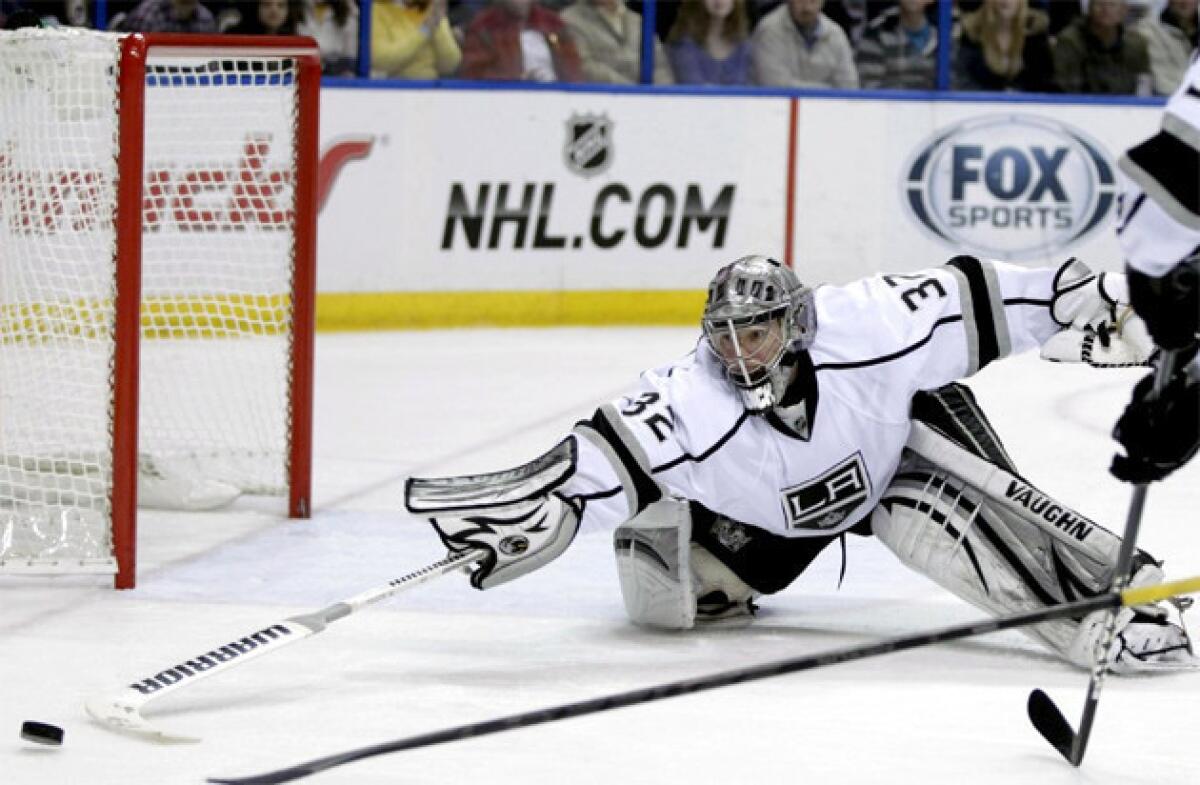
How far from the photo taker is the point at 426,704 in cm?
371

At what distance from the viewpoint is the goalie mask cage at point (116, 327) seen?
4.48 metres

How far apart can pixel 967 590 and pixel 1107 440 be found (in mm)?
2631

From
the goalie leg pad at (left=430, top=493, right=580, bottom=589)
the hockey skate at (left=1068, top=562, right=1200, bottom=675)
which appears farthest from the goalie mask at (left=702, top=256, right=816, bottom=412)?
the hockey skate at (left=1068, top=562, right=1200, bottom=675)

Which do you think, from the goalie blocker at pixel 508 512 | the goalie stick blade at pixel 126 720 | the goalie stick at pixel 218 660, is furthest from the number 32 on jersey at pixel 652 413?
the goalie stick blade at pixel 126 720

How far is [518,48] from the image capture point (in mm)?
8648

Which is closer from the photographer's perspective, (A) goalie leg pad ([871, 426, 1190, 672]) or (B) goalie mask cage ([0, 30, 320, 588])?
(A) goalie leg pad ([871, 426, 1190, 672])

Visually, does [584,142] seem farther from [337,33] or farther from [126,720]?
[126,720]

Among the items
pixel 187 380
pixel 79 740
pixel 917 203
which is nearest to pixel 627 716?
pixel 79 740

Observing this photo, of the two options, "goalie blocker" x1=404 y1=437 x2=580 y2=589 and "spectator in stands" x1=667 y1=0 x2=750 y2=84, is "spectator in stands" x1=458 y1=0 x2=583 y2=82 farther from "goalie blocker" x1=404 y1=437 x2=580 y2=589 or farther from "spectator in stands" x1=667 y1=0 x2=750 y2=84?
"goalie blocker" x1=404 y1=437 x2=580 y2=589

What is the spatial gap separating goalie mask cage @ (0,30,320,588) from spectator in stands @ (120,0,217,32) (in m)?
1.47

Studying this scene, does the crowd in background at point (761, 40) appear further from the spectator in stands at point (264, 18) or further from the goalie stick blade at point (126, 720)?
the goalie stick blade at point (126, 720)

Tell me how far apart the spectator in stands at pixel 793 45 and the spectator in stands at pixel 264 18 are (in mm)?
1824

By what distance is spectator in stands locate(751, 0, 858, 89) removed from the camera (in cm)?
888

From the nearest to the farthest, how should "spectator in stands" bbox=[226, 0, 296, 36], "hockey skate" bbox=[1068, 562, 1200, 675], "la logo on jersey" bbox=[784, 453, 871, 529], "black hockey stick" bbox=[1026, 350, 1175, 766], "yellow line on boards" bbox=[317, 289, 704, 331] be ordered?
"black hockey stick" bbox=[1026, 350, 1175, 766]
"hockey skate" bbox=[1068, 562, 1200, 675]
"la logo on jersey" bbox=[784, 453, 871, 529]
"spectator in stands" bbox=[226, 0, 296, 36]
"yellow line on boards" bbox=[317, 289, 704, 331]
